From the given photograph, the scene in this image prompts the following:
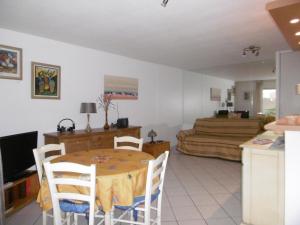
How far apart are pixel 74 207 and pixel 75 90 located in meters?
2.62

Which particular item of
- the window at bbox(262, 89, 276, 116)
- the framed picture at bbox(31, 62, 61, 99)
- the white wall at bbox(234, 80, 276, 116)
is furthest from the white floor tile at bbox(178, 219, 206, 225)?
the window at bbox(262, 89, 276, 116)

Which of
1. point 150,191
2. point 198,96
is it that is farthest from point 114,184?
point 198,96

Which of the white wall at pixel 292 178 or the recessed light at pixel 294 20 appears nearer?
the white wall at pixel 292 178

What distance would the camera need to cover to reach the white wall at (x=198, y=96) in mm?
7399

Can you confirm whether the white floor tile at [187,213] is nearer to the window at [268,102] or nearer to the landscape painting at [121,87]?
the landscape painting at [121,87]

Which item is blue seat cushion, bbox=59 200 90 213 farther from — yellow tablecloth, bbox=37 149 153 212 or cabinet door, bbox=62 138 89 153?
cabinet door, bbox=62 138 89 153

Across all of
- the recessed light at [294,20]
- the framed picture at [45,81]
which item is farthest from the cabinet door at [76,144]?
the recessed light at [294,20]

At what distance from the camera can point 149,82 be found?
18.9 feet

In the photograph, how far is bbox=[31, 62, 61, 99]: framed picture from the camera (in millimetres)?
3438

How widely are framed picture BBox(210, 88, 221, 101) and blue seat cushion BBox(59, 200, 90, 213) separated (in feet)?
27.1

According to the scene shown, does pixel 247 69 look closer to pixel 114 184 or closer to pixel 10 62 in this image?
pixel 10 62

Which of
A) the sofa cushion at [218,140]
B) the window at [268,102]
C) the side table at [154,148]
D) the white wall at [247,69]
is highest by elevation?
the white wall at [247,69]

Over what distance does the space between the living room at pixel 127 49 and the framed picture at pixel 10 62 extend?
7cm

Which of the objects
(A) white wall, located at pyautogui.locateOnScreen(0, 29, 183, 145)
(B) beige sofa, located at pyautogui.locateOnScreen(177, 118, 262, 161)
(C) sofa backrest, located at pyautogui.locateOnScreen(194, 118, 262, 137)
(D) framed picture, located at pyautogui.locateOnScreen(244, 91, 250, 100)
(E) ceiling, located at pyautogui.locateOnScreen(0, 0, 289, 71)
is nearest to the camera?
(E) ceiling, located at pyautogui.locateOnScreen(0, 0, 289, 71)
